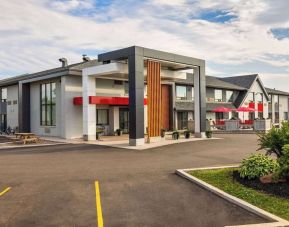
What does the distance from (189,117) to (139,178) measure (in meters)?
33.4

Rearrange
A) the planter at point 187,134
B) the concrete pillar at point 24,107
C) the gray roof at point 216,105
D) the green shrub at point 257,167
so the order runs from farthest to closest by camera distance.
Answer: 1. the gray roof at point 216,105
2. the concrete pillar at point 24,107
3. the planter at point 187,134
4. the green shrub at point 257,167

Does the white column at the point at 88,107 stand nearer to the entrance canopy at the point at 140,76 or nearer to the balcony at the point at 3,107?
the entrance canopy at the point at 140,76

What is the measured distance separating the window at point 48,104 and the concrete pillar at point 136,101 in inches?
473

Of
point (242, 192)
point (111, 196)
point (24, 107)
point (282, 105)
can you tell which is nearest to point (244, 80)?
point (282, 105)

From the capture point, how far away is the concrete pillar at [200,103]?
30.7 metres

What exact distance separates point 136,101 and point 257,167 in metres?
13.8

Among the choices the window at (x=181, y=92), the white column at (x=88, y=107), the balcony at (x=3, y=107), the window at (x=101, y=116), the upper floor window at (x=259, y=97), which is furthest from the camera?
the upper floor window at (x=259, y=97)

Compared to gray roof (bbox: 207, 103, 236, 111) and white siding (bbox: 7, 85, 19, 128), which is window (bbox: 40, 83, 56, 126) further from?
gray roof (bbox: 207, 103, 236, 111)

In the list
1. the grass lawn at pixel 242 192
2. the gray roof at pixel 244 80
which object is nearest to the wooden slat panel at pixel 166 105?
the gray roof at pixel 244 80

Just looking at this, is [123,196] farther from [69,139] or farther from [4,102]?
[4,102]

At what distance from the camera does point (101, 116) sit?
112 feet

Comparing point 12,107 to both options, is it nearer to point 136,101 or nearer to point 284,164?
point 136,101

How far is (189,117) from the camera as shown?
44875 mm

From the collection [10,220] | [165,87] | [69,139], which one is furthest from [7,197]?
[165,87]
